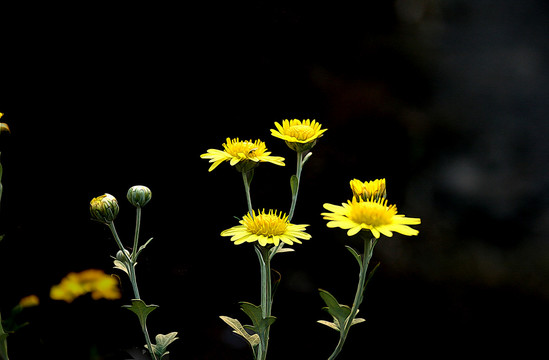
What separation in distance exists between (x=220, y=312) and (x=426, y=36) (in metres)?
0.87

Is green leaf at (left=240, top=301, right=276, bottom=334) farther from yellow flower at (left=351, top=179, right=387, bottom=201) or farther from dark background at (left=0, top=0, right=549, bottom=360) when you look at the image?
dark background at (left=0, top=0, right=549, bottom=360)

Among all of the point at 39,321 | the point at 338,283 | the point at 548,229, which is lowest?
the point at 39,321

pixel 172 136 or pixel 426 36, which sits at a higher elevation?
pixel 426 36

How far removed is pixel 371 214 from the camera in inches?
25.2

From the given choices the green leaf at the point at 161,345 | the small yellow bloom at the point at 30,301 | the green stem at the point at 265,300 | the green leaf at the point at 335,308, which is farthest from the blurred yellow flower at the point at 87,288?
the green leaf at the point at 335,308

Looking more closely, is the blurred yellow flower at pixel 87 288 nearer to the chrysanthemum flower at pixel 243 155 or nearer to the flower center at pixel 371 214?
the chrysanthemum flower at pixel 243 155

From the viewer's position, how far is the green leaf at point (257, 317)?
2.16 ft

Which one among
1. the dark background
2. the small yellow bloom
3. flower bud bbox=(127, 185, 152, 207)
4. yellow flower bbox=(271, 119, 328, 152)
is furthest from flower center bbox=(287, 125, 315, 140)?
the small yellow bloom

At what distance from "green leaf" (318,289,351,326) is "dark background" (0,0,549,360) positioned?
1.82ft

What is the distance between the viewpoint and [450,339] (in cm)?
122

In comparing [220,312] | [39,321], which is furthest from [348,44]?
[39,321]

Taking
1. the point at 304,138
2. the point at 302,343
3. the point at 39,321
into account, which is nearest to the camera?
the point at 304,138

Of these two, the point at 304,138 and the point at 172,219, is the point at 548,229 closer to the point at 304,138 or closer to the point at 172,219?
the point at 304,138

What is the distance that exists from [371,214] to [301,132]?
185mm
